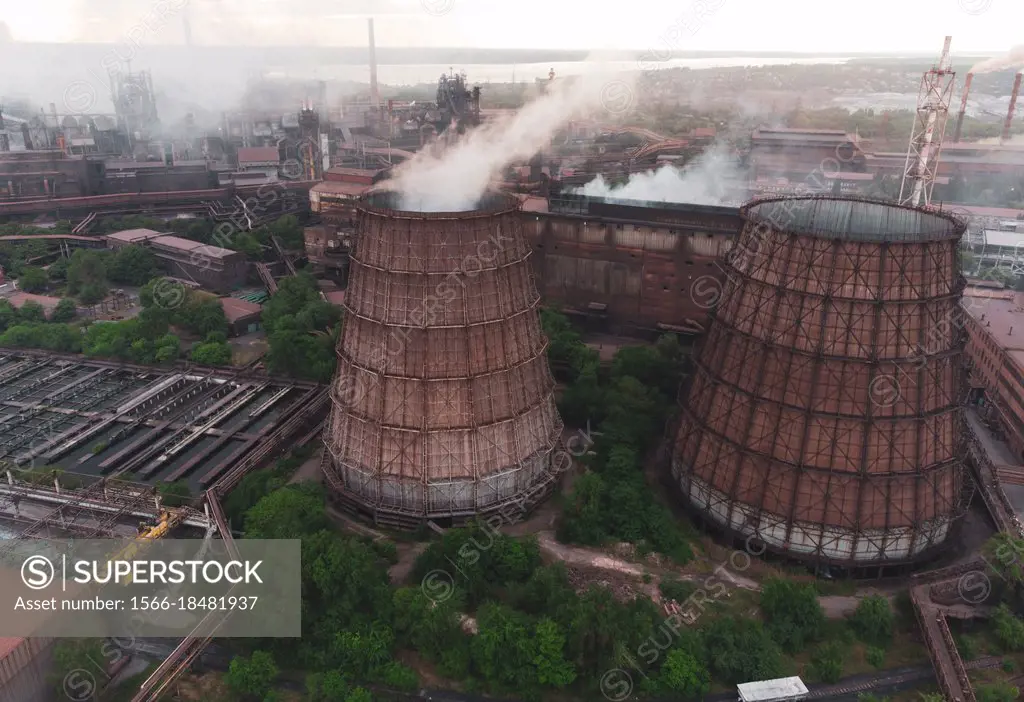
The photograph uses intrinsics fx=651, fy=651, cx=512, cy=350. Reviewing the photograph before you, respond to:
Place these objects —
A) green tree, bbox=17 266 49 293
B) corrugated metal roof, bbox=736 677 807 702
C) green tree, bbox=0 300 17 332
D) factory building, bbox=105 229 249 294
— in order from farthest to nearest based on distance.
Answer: factory building, bbox=105 229 249 294 < green tree, bbox=17 266 49 293 < green tree, bbox=0 300 17 332 < corrugated metal roof, bbox=736 677 807 702

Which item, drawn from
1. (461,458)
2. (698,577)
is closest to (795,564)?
(698,577)

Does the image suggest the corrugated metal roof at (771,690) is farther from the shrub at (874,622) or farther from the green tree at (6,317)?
the green tree at (6,317)

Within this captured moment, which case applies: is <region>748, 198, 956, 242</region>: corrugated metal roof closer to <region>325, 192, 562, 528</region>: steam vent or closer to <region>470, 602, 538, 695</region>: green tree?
<region>325, 192, 562, 528</region>: steam vent

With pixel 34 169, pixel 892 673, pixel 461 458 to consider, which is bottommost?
pixel 892 673

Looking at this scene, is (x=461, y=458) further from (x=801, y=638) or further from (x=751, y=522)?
(x=801, y=638)

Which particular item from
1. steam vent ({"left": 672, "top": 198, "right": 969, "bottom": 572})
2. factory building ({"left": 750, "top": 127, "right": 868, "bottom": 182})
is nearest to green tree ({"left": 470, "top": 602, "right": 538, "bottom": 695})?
steam vent ({"left": 672, "top": 198, "right": 969, "bottom": 572})

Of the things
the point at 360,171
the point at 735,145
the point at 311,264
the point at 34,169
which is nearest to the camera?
the point at 311,264
